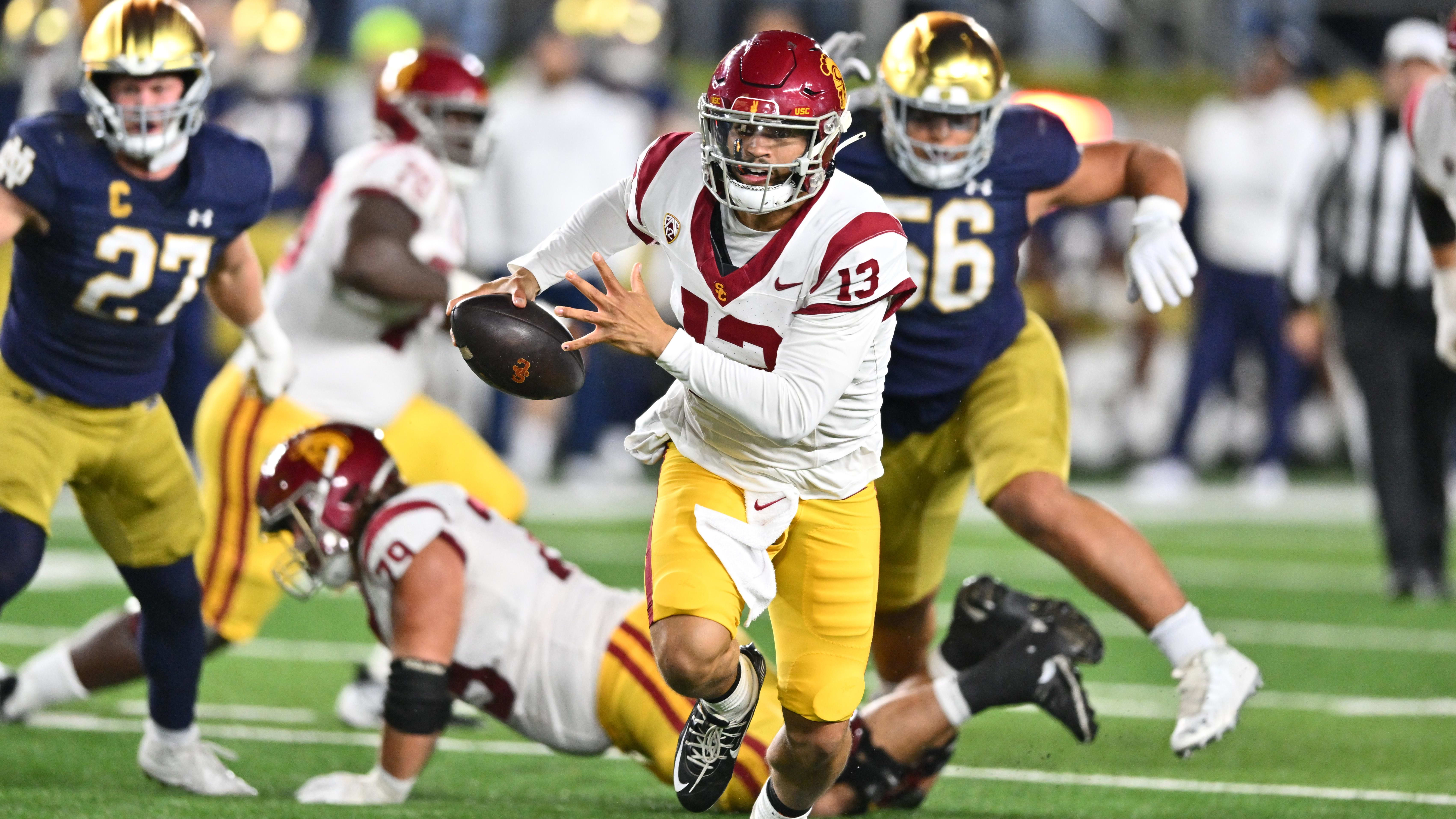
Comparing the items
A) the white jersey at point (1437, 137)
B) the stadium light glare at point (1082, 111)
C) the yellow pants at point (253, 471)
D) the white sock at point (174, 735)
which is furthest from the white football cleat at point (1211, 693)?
the stadium light glare at point (1082, 111)

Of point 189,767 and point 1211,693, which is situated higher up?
point 1211,693

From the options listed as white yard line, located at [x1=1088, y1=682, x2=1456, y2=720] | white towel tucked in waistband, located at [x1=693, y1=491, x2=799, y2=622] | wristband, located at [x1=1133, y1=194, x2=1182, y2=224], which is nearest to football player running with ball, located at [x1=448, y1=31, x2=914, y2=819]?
white towel tucked in waistband, located at [x1=693, y1=491, x2=799, y2=622]

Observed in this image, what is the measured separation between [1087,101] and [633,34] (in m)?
3.62

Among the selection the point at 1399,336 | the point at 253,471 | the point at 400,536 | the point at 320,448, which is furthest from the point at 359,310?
the point at 1399,336

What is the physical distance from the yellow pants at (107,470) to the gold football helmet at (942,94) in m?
1.70

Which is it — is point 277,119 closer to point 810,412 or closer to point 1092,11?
point 1092,11

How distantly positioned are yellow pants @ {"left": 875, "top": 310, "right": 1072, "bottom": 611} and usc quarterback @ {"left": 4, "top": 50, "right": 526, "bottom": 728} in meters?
1.06

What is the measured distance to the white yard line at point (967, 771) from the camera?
3.77 m

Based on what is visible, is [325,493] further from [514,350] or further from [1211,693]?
[1211,693]

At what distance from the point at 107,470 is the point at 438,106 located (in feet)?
5.52

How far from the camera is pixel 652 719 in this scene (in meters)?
3.62

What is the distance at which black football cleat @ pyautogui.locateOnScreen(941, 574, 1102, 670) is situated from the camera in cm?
377

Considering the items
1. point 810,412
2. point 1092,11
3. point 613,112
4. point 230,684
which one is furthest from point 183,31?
point 1092,11

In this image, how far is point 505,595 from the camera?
12.3 feet
